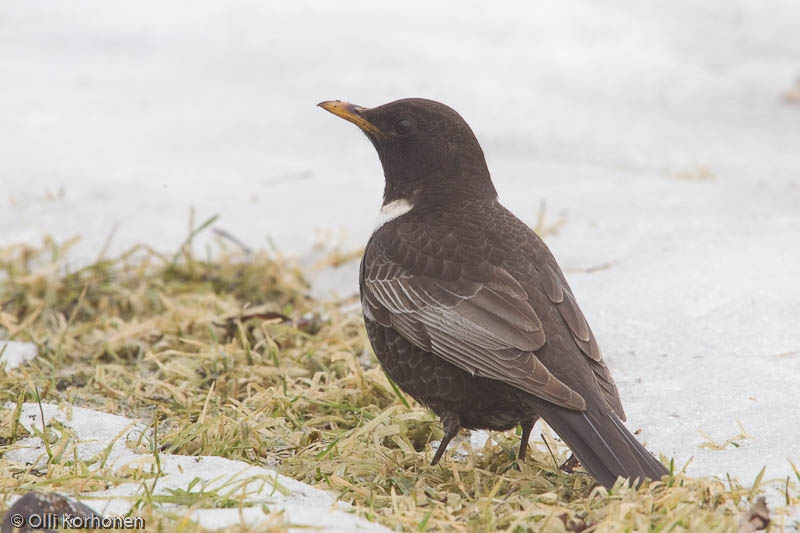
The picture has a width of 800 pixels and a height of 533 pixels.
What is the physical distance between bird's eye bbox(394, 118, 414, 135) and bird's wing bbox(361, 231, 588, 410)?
2.15ft

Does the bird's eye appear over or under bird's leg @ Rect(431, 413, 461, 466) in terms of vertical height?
over

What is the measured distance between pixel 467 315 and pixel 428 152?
1029 millimetres

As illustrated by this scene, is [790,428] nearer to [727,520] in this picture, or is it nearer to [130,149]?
[727,520]

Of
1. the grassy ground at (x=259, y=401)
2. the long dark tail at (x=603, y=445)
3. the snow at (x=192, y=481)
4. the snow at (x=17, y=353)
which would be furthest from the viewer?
the snow at (x=17, y=353)

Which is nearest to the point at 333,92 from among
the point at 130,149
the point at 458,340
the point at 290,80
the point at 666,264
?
the point at 290,80

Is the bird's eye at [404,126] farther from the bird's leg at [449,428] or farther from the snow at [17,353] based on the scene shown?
the snow at [17,353]

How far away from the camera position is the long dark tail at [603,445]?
3357 mm

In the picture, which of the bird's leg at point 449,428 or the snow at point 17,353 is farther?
the snow at point 17,353

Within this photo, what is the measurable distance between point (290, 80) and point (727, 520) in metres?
7.89

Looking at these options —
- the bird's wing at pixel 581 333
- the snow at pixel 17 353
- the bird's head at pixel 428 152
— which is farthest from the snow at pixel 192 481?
the bird's head at pixel 428 152

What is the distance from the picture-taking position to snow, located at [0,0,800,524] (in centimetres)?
487

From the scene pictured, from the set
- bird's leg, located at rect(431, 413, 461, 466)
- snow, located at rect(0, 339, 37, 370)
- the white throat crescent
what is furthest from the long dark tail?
snow, located at rect(0, 339, 37, 370)

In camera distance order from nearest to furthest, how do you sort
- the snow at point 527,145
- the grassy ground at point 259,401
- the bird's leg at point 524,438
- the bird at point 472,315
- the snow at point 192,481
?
the snow at point 192,481 < the grassy ground at point 259,401 < the bird at point 472,315 < the bird's leg at point 524,438 < the snow at point 527,145

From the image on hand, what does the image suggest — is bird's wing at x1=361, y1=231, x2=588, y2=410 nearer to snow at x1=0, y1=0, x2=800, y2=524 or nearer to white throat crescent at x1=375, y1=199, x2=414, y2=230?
white throat crescent at x1=375, y1=199, x2=414, y2=230
